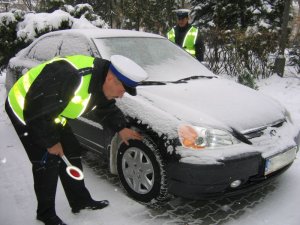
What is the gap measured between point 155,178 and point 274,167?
3.34 feet

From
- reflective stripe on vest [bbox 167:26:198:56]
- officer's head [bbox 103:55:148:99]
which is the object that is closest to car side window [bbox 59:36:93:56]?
officer's head [bbox 103:55:148:99]

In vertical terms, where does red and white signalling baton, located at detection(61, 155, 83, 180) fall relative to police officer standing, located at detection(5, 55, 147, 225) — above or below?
below

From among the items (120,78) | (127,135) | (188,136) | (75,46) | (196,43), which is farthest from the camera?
(196,43)

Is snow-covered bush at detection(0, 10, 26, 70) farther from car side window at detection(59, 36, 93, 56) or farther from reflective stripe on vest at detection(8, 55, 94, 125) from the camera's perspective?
reflective stripe on vest at detection(8, 55, 94, 125)

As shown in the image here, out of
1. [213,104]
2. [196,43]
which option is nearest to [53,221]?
[213,104]

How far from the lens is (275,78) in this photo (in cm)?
812

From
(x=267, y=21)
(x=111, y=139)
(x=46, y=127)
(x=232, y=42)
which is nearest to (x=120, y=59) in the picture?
(x=46, y=127)

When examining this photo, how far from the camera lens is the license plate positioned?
9.60 feet

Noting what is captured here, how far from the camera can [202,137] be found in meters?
2.77

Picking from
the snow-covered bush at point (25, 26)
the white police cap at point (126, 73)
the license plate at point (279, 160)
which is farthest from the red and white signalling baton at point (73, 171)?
the snow-covered bush at point (25, 26)

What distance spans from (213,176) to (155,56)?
177 cm

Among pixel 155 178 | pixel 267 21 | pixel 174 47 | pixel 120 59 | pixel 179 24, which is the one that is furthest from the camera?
pixel 267 21

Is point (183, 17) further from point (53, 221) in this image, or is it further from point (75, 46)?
point (53, 221)

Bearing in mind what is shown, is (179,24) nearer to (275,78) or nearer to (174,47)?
(174,47)
